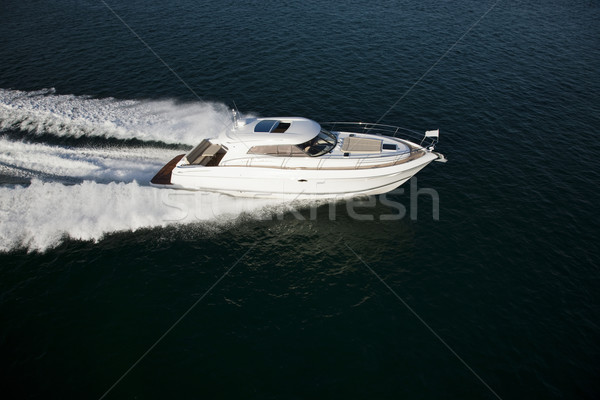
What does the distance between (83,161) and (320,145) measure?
Answer: 14.8 meters

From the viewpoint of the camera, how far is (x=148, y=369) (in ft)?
47.3

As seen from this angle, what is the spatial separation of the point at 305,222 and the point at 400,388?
9875 millimetres

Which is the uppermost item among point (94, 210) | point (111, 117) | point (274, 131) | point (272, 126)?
point (111, 117)

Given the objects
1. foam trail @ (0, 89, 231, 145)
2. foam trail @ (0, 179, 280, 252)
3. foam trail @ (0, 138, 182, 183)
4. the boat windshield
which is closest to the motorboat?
the boat windshield

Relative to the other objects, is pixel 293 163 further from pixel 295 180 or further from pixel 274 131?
pixel 274 131

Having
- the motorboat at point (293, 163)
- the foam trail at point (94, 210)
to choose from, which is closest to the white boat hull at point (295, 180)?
the motorboat at point (293, 163)

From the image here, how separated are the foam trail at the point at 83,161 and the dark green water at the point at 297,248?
127mm

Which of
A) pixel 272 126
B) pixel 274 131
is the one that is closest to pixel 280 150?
pixel 274 131

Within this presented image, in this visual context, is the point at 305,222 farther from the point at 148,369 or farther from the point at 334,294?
the point at 148,369

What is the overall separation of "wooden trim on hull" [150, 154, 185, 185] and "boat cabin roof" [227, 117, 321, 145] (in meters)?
4.23

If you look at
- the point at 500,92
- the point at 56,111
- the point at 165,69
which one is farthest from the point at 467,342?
the point at 165,69

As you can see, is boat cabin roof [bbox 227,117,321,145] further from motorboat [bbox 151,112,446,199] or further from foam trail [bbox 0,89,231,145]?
foam trail [bbox 0,89,231,145]

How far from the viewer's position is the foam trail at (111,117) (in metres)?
25.5

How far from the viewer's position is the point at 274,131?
21031 mm
